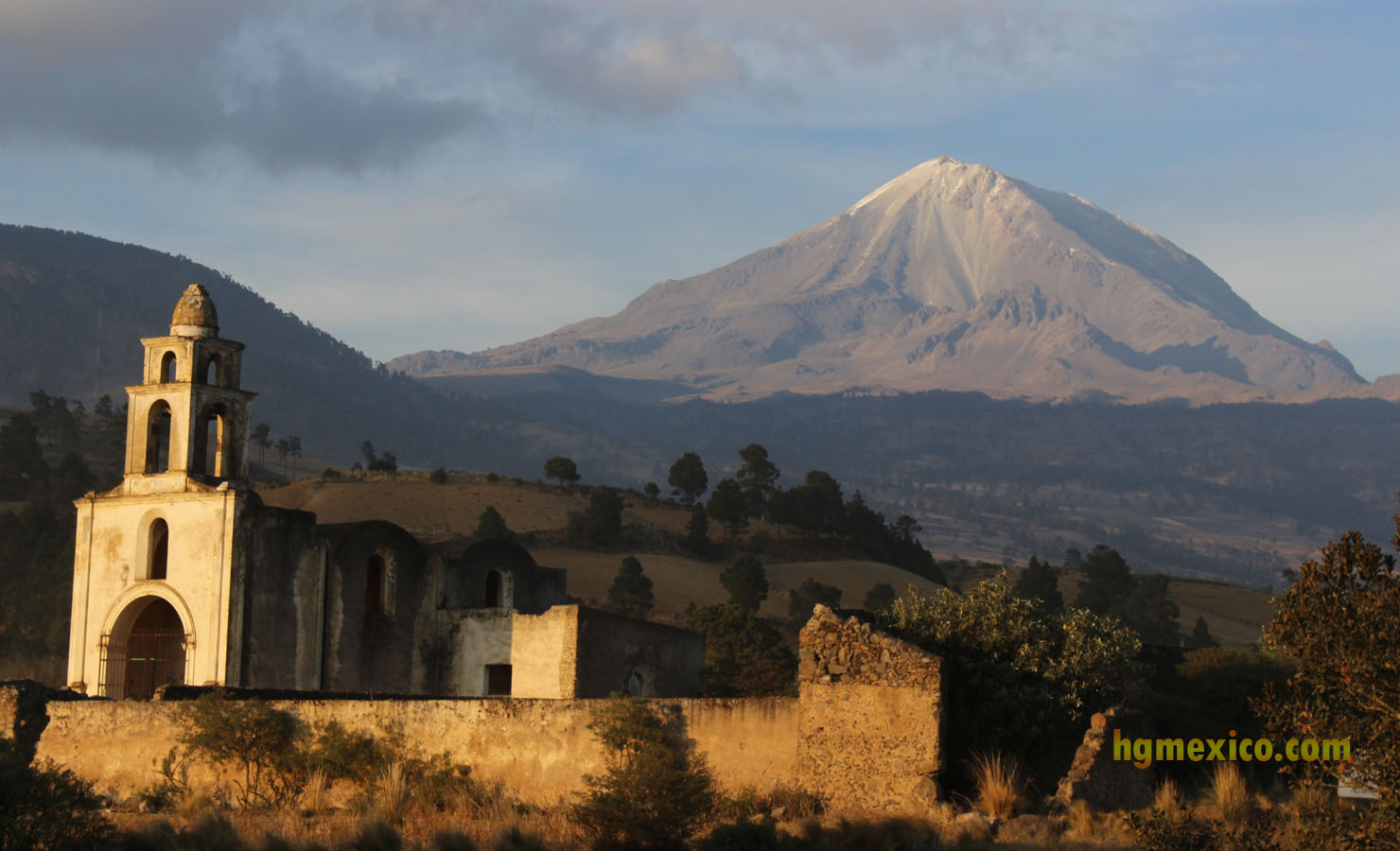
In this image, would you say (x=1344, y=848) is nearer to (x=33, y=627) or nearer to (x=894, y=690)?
(x=894, y=690)

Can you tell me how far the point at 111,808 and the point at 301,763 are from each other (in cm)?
250

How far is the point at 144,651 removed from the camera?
35719 millimetres

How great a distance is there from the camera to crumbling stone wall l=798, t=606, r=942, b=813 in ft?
63.3

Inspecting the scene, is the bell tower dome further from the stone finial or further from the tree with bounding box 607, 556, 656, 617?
the tree with bounding box 607, 556, 656, 617

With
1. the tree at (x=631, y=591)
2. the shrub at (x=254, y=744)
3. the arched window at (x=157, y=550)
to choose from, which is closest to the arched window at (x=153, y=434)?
the arched window at (x=157, y=550)

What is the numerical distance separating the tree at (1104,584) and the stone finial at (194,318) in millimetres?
65659

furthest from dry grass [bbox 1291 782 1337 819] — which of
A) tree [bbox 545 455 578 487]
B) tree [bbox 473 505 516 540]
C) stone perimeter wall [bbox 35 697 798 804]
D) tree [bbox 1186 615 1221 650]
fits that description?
tree [bbox 545 455 578 487]

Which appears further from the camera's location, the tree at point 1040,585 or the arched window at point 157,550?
the tree at point 1040,585

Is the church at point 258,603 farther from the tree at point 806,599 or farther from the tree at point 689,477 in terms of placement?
the tree at point 689,477

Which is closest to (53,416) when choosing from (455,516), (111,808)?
(455,516)

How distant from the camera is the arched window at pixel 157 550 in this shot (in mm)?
35188

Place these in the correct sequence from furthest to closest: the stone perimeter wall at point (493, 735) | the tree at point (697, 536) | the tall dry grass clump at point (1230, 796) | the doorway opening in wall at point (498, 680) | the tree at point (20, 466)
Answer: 1. the tree at point (697, 536)
2. the tree at point (20, 466)
3. the doorway opening in wall at point (498, 680)
4. the stone perimeter wall at point (493, 735)
5. the tall dry grass clump at point (1230, 796)

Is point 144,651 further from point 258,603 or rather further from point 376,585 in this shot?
point 376,585

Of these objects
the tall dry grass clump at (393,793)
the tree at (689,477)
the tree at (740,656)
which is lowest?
the tree at (740,656)
